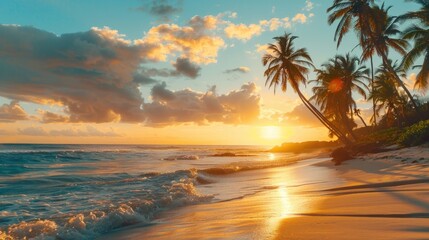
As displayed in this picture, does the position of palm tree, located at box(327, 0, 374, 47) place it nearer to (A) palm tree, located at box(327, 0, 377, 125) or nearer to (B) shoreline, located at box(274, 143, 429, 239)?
(A) palm tree, located at box(327, 0, 377, 125)

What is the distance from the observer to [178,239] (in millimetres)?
4059

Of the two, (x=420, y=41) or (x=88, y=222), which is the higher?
(x=420, y=41)

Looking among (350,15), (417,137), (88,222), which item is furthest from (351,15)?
(88,222)

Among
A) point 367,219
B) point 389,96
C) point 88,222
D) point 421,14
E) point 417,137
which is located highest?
point 421,14

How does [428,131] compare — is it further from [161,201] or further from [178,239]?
[178,239]

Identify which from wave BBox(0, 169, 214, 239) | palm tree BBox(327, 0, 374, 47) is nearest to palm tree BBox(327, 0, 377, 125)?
palm tree BBox(327, 0, 374, 47)

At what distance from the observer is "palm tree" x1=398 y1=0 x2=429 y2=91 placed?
2320 cm

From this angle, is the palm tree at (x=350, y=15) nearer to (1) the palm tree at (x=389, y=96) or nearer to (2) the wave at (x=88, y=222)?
(1) the palm tree at (x=389, y=96)

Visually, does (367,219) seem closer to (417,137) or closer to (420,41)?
(417,137)

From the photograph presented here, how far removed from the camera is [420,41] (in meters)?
23.6

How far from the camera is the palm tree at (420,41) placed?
23.2 metres

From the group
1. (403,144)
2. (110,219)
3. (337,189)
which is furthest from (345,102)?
(110,219)

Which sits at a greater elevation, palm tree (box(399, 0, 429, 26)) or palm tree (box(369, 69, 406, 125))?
palm tree (box(399, 0, 429, 26))

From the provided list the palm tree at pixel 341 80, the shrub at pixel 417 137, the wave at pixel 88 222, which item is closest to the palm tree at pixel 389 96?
the palm tree at pixel 341 80
